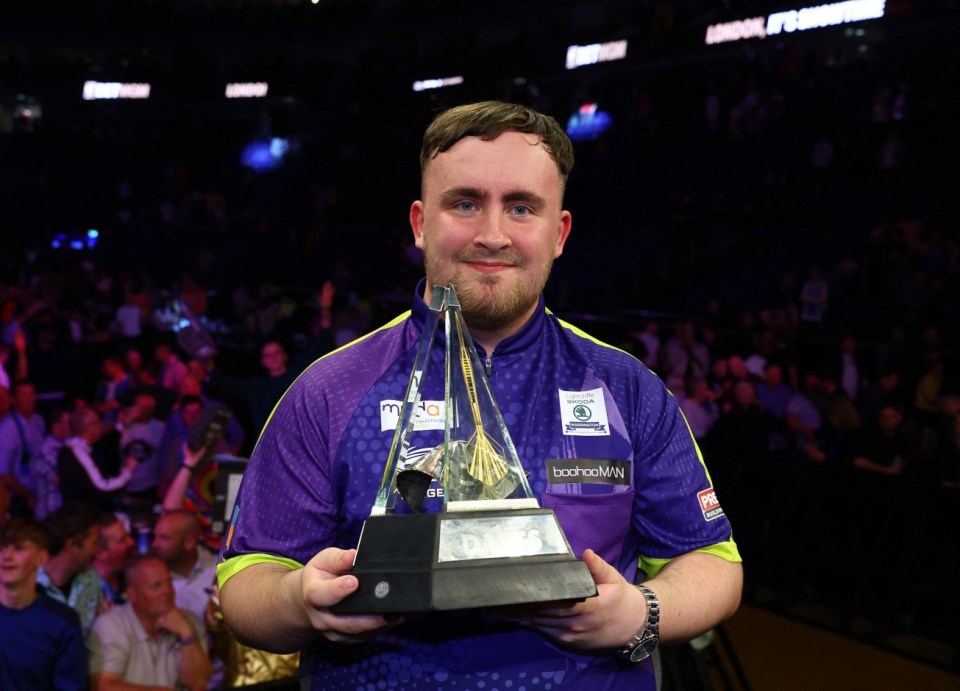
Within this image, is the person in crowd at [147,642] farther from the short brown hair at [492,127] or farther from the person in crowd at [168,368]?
the person in crowd at [168,368]

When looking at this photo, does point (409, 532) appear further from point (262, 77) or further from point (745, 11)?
point (262, 77)

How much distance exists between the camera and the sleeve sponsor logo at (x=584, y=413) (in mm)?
1678

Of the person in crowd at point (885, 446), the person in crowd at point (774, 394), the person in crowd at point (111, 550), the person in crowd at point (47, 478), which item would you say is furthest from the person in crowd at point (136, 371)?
the person in crowd at point (885, 446)

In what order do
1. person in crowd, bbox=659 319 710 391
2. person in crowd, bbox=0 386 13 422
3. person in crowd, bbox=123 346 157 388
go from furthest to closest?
1. person in crowd, bbox=659 319 710 391
2. person in crowd, bbox=123 346 157 388
3. person in crowd, bbox=0 386 13 422

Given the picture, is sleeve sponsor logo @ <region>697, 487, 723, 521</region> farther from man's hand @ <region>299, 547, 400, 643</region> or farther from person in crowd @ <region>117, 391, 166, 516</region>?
person in crowd @ <region>117, 391, 166, 516</region>

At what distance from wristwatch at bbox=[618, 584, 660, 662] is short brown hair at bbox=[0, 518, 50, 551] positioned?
3212mm

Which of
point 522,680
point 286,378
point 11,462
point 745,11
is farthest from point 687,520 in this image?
point 745,11

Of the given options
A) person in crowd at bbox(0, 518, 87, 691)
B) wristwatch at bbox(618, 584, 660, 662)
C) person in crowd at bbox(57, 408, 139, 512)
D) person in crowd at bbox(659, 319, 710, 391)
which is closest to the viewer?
wristwatch at bbox(618, 584, 660, 662)

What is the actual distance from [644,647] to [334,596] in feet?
1.64

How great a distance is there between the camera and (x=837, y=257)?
1190 centimetres

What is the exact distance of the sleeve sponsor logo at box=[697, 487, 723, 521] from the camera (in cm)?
170

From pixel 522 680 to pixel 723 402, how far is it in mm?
7362

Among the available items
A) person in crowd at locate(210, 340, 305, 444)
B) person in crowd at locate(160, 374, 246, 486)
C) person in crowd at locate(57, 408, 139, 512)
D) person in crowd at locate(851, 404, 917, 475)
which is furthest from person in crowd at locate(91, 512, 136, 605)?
person in crowd at locate(851, 404, 917, 475)

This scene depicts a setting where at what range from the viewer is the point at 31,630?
383 centimetres
